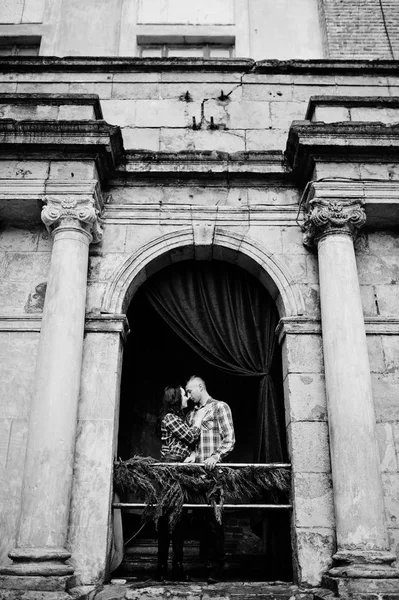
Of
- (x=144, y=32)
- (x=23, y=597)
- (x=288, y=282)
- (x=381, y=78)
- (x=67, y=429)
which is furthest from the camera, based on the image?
(x=144, y=32)

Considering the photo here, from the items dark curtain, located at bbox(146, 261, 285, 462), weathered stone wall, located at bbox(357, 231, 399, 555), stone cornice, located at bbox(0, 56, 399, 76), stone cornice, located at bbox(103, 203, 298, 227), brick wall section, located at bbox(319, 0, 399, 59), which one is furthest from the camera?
brick wall section, located at bbox(319, 0, 399, 59)

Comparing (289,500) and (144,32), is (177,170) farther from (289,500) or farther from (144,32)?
(289,500)

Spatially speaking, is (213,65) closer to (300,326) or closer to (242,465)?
(300,326)

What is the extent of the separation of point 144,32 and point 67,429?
6.86 meters

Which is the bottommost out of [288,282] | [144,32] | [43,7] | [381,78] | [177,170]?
[288,282]

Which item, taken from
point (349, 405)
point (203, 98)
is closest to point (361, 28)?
point (203, 98)

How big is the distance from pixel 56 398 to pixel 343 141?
4.73 meters

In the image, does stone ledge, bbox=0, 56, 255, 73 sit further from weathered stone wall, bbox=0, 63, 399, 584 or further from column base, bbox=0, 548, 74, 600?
column base, bbox=0, 548, 74, 600

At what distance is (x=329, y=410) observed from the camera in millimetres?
6680

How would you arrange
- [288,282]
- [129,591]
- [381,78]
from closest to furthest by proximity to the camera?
[129,591]
[288,282]
[381,78]

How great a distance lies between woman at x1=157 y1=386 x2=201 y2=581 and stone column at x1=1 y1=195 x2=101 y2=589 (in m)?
1.09

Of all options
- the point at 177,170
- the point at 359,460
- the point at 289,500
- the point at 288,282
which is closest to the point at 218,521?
the point at 289,500

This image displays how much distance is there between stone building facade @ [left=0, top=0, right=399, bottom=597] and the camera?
633 cm

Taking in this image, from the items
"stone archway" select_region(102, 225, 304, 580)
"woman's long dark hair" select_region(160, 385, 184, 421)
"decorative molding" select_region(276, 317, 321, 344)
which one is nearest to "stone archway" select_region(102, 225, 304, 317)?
"stone archway" select_region(102, 225, 304, 580)
